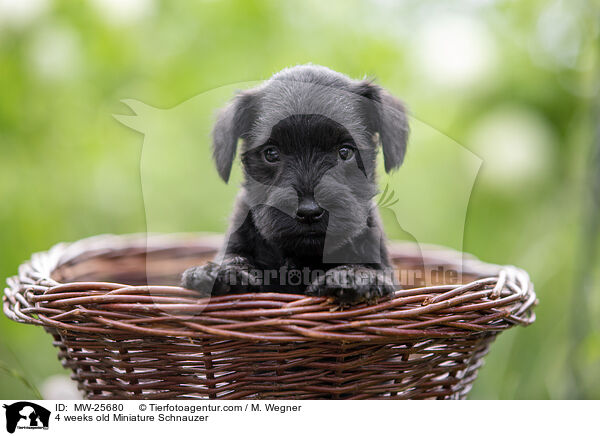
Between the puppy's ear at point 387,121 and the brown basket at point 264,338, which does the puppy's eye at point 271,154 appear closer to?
the puppy's ear at point 387,121

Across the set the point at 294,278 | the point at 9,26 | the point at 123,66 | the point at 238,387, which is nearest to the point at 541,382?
the point at 294,278

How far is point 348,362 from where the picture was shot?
1.83 meters

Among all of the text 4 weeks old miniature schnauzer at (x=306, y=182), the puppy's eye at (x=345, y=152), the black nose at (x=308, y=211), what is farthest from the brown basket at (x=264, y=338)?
the puppy's eye at (x=345, y=152)

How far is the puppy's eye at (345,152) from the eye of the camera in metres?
2.14

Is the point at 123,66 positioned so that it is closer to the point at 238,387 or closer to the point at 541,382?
the point at 238,387

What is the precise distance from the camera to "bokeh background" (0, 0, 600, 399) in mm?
3064

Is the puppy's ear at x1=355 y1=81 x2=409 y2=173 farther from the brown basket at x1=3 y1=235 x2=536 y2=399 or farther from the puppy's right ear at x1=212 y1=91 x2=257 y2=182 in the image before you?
the brown basket at x1=3 y1=235 x2=536 y2=399

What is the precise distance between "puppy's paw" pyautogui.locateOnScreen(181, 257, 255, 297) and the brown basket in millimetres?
73

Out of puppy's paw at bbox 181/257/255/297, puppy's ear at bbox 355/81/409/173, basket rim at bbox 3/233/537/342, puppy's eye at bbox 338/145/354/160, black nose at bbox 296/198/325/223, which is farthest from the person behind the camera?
puppy's ear at bbox 355/81/409/173

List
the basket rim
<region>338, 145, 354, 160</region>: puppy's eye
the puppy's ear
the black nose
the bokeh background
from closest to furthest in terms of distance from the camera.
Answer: the basket rim
the black nose
<region>338, 145, 354, 160</region>: puppy's eye
the puppy's ear
the bokeh background

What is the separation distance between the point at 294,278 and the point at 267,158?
1.61 ft
